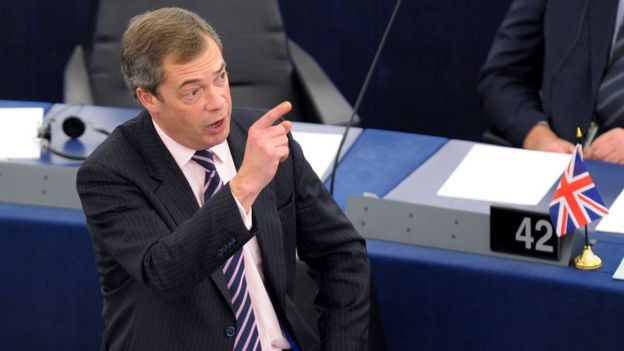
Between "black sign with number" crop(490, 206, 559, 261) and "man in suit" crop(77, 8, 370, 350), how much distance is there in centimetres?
29

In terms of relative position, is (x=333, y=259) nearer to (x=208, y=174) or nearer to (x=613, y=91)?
(x=208, y=174)

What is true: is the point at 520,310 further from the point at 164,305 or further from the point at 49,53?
the point at 49,53

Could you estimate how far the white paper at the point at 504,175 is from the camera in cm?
276

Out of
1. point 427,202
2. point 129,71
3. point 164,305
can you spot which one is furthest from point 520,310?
point 129,71

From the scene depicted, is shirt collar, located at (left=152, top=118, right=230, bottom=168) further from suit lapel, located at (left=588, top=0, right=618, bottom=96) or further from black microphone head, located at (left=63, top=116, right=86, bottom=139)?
suit lapel, located at (left=588, top=0, right=618, bottom=96)

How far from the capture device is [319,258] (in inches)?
95.7

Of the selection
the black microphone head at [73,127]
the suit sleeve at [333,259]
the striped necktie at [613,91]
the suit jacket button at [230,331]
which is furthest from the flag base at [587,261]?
the black microphone head at [73,127]

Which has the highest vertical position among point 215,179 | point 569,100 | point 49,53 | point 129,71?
point 129,71

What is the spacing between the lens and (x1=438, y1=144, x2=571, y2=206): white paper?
2760 millimetres

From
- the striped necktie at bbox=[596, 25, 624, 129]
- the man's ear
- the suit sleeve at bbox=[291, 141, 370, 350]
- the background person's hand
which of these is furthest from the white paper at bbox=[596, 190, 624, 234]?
the man's ear

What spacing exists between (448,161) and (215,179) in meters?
0.91

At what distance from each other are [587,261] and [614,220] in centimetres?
25

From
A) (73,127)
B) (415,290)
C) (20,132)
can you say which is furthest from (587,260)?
(20,132)

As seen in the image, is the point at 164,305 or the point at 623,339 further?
the point at 623,339
